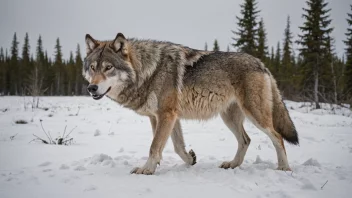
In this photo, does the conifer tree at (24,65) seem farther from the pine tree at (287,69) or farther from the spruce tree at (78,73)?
the pine tree at (287,69)

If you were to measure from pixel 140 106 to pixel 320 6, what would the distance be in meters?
24.6

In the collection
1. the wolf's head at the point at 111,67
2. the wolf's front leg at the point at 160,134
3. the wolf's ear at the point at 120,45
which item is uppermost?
the wolf's ear at the point at 120,45

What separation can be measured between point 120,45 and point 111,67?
0.44 meters

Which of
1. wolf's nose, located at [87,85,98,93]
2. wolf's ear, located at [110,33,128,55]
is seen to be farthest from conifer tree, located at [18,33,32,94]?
wolf's nose, located at [87,85,98,93]

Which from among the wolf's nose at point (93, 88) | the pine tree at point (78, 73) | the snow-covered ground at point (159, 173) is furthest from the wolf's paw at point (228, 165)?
the pine tree at point (78, 73)

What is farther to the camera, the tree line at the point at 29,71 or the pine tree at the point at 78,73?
the pine tree at the point at 78,73

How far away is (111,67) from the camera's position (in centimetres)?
389

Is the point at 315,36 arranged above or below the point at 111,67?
above

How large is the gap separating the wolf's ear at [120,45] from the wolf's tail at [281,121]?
9.30 ft

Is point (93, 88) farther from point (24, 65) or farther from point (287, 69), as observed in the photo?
point (24, 65)

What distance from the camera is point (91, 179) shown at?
10.1ft

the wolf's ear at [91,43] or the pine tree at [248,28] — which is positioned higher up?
the pine tree at [248,28]

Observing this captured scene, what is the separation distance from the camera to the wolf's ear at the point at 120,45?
13.3ft

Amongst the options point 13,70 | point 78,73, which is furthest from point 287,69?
point 13,70
